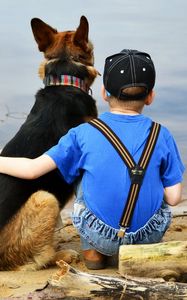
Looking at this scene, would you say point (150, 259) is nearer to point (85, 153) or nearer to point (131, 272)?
point (131, 272)

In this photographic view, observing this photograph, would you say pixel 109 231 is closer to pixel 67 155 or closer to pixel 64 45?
pixel 67 155

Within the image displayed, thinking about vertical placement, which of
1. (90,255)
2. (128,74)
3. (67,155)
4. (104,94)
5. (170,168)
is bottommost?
(90,255)

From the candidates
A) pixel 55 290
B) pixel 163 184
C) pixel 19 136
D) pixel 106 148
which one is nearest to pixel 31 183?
pixel 19 136

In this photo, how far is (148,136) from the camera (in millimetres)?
4625

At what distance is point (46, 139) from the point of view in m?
5.25

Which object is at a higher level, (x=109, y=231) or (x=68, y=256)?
(x=109, y=231)

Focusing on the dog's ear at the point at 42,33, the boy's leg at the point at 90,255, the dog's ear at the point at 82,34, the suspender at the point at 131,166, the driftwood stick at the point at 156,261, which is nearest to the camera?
the driftwood stick at the point at 156,261

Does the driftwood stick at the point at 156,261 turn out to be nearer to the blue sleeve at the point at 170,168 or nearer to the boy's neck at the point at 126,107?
the blue sleeve at the point at 170,168

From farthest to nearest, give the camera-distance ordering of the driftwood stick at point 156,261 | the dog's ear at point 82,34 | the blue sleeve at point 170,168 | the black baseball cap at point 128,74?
1. the dog's ear at point 82,34
2. the blue sleeve at point 170,168
3. the black baseball cap at point 128,74
4. the driftwood stick at point 156,261

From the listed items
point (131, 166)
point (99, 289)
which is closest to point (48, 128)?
point (131, 166)

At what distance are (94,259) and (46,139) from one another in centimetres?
121

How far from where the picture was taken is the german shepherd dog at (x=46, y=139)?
194 inches

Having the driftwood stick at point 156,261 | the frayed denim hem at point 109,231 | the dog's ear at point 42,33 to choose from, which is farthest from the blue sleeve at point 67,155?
the dog's ear at point 42,33

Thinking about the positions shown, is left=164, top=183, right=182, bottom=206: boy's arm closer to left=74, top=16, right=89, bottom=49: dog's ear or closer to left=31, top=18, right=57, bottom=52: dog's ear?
left=74, top=16, right=89, bottom=49: dog's ear
